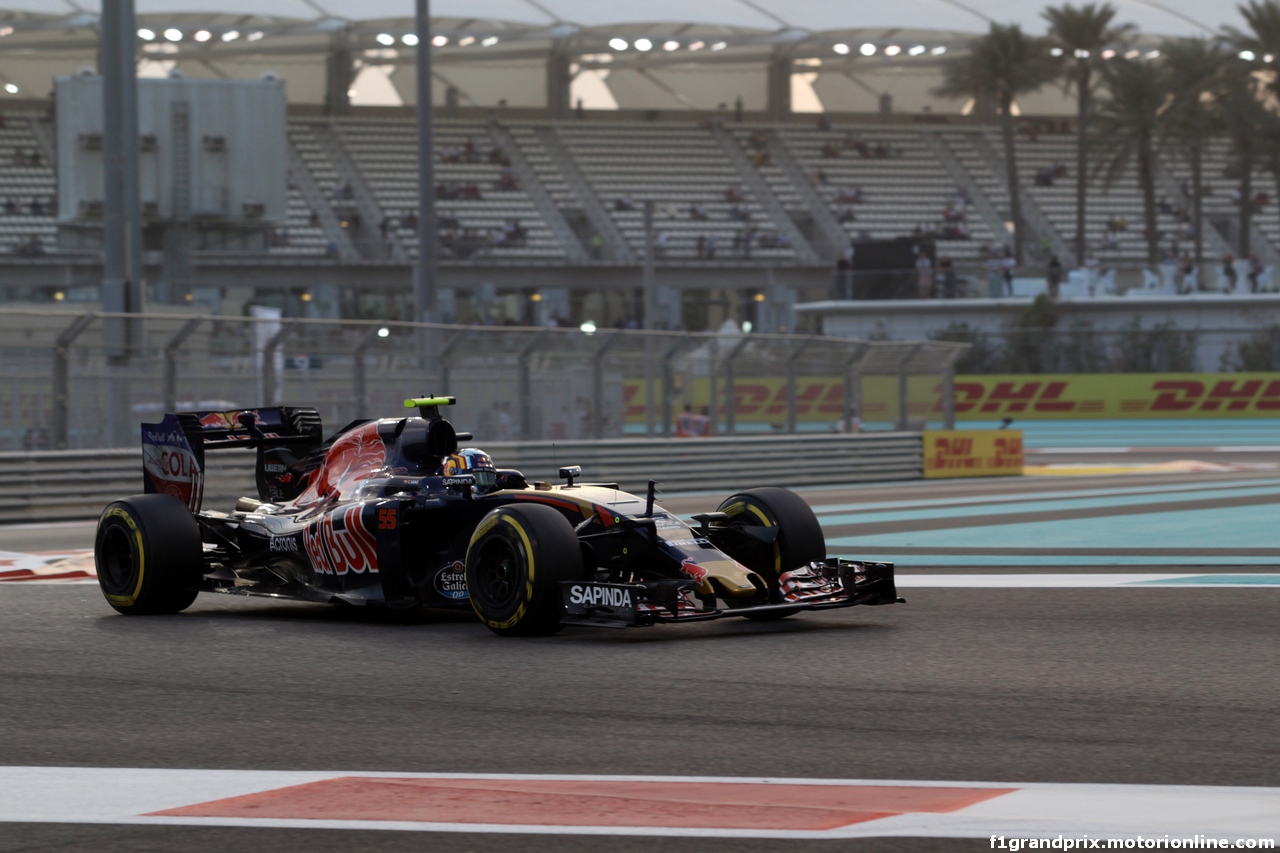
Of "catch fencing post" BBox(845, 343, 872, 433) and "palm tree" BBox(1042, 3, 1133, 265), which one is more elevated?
"palm tree" BBox(1042, 3, 1133, 265)

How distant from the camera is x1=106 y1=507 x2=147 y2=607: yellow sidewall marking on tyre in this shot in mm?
9195

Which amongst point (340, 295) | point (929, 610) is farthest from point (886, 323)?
point (929, 610)

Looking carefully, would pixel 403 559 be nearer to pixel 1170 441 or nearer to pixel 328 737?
pixel 328 737

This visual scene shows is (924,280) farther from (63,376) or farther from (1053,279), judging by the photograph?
(63,376)

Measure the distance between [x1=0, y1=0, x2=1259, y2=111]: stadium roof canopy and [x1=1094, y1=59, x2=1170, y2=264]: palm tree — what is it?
4.53 m

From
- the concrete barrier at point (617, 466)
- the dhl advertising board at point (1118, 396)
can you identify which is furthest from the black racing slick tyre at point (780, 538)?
the dhl advertising board at point (1118, 396)

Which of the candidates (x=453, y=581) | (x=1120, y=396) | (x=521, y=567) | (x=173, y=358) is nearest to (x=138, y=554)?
(x=453, y=581)

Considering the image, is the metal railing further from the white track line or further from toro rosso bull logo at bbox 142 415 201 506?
the white track line

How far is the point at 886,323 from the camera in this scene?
42.2 metres

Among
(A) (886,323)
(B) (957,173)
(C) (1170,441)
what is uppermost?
(B) (957,173)

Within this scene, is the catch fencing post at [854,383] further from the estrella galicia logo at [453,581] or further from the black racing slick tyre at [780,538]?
the estrella galicia logo at [453,581]

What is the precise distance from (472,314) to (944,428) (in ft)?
57.1

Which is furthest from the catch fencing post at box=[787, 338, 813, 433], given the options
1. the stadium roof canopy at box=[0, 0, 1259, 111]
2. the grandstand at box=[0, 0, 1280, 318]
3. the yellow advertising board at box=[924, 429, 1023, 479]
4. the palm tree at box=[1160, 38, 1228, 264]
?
the palm tree at box=[1160, 38, 1228, 264]

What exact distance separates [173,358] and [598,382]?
5.27 metres
